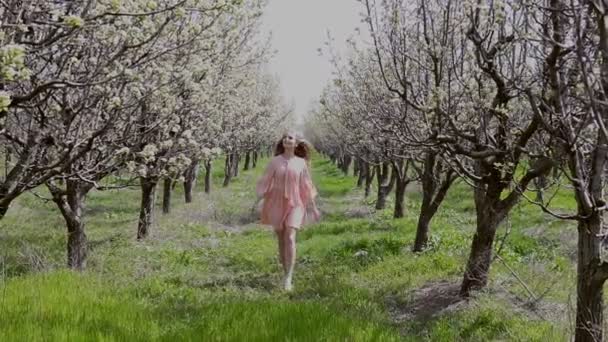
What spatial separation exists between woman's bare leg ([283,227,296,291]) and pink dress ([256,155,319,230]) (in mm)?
132

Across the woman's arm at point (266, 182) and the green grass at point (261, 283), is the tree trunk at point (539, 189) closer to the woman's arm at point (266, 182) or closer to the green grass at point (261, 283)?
the green grass at point (261, 283)

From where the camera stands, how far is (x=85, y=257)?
362 inches

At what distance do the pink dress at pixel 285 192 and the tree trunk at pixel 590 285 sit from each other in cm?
432

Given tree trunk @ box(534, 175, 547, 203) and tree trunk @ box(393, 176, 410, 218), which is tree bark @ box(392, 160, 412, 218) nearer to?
tree trunk @ box(393, 176, 410, 218)

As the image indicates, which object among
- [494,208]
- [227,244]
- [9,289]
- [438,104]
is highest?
[438,104]

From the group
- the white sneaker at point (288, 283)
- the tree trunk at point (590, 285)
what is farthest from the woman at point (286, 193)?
the tree trunk at point (590, 285)

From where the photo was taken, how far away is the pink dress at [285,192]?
8.67 m

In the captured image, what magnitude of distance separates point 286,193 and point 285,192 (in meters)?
0.03

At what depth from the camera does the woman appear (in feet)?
28.3

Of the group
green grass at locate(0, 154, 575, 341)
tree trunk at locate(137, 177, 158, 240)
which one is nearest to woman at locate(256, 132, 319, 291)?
green grass at locate(0, 154, 575, 341)

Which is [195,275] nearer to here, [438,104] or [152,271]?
[152,271]

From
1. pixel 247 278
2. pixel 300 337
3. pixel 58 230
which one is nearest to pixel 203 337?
pixel 300 337

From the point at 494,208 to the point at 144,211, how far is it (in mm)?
9244

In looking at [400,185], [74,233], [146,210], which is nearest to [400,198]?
[400,185]
